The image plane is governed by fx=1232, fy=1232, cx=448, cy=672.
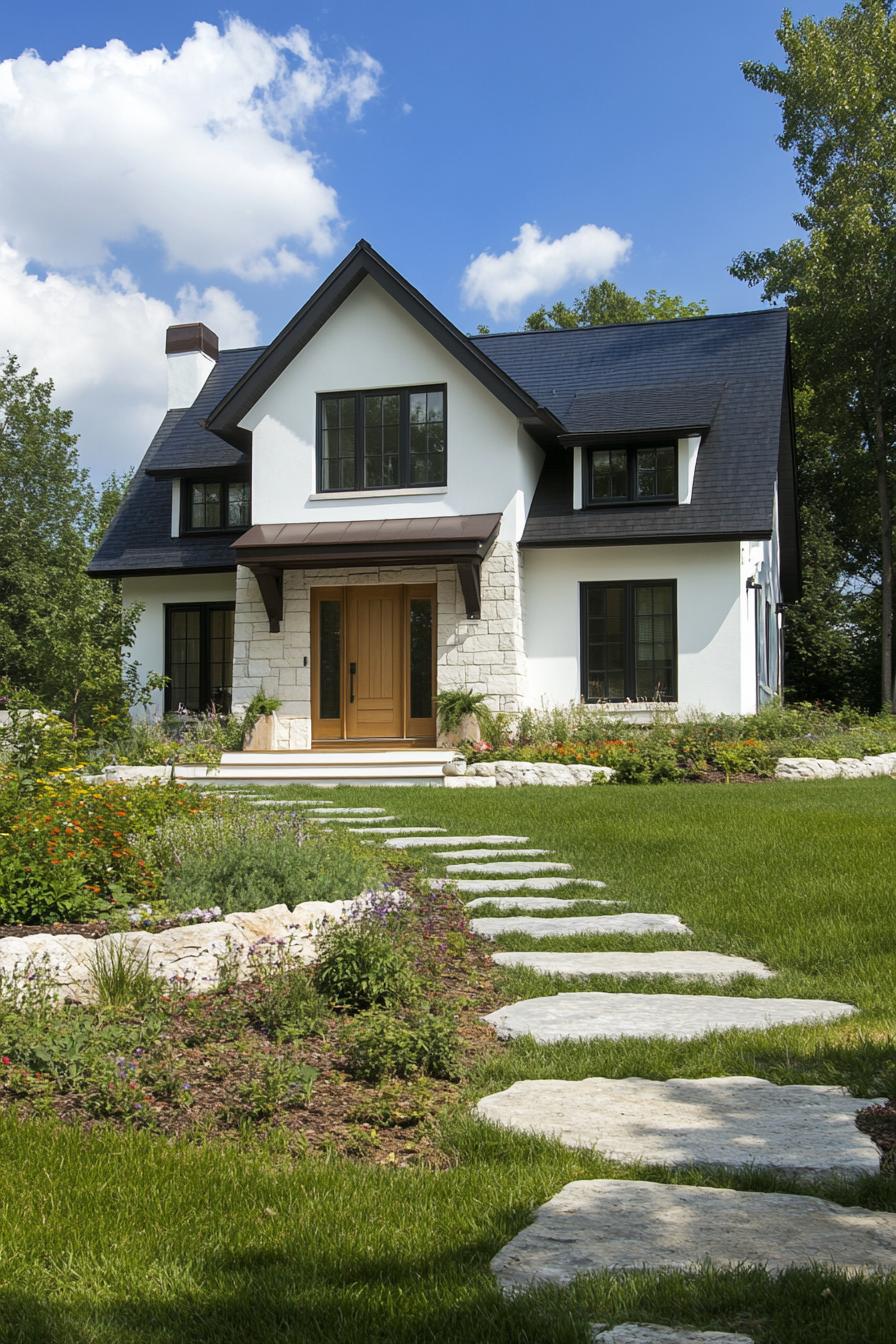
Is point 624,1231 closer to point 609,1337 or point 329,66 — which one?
point 609,1337

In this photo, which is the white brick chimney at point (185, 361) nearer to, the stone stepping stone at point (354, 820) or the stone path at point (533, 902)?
the stone stepping stone at point (354, 820)

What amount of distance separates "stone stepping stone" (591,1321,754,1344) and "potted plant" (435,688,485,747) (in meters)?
14.6

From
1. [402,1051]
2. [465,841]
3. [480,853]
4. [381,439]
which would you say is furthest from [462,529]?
[402,1051]

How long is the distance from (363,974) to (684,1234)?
2.36 meters

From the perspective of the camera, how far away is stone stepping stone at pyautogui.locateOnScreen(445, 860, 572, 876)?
828 centimetres

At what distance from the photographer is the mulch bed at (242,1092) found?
3.72 meters

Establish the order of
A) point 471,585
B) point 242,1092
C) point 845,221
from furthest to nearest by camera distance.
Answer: point 845,221 → point 471,585 → point 242,1092

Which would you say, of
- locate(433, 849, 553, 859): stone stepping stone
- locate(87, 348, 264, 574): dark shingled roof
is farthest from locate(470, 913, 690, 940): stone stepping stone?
locate(87, 348, 264, 574): dark shingled roof

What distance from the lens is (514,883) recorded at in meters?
7.85

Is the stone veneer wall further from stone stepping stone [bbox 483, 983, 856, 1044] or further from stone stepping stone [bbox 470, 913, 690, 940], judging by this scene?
stone stepping stone [bbox 483, 983, 856, 1044]

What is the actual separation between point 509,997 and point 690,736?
11.2 m

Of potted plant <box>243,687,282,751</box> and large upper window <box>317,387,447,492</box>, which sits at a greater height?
large upper window <box>317,387,447,492</box>

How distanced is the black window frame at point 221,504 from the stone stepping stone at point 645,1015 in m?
15.9

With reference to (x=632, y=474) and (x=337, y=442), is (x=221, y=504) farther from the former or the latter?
(x=632, y=474)
